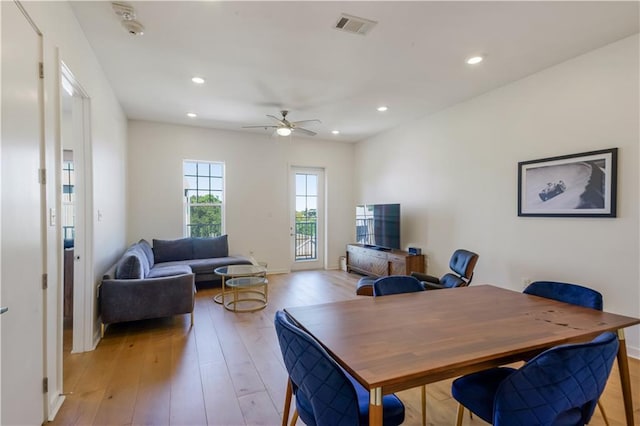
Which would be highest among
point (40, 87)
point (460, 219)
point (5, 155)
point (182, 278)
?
point (40, 87)

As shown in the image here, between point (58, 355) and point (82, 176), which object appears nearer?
point (58, 355)

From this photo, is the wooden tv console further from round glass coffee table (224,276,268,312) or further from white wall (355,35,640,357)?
round glass coffee table (224,276,268,312)

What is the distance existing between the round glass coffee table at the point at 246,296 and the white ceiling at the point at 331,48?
2.50 metres

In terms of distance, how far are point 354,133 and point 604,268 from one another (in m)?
4.37

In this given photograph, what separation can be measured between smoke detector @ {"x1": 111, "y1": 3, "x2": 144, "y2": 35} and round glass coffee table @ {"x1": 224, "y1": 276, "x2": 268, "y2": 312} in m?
2.89

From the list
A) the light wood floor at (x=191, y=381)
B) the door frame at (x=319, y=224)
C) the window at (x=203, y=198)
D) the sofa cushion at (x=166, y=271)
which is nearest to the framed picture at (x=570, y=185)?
the light wood floor at (x=191, y=381)

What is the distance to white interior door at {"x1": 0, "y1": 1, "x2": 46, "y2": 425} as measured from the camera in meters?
1.44

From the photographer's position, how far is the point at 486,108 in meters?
4.00

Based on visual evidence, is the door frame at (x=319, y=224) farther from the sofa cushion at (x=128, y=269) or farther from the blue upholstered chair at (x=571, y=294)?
the blue upholstered chair at (x=571, y=294)

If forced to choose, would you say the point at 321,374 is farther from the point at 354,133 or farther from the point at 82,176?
the point at 354,133

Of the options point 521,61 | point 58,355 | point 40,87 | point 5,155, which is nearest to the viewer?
point 5,155

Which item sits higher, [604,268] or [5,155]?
[5,155]

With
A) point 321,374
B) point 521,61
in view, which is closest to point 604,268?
point 521,61

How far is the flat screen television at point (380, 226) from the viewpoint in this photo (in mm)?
5262
